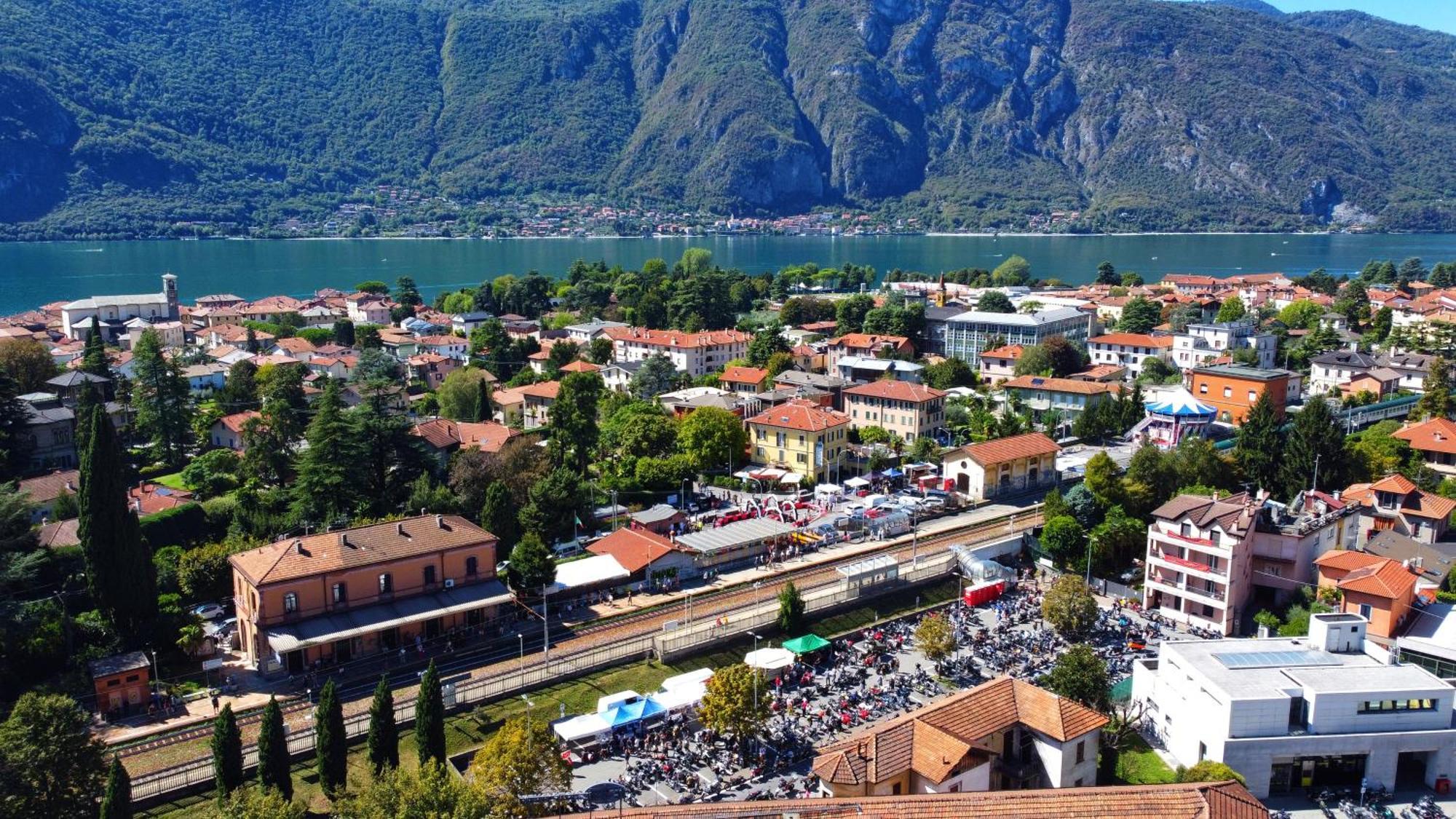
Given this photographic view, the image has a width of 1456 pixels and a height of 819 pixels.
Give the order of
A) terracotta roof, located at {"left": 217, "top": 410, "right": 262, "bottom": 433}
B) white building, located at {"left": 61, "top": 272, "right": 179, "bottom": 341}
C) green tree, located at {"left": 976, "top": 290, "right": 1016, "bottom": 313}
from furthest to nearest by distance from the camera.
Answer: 1. green tree, located at {"left": 976, "top": 290, "right": 1016, "bottom": 313}
2. white building, located at {"left": 61, "top": 272, "right": 179, "bottom": 341}
3. terracotta roof, located at {"left": 217, "top": 410, "right": 262, "bottom": 433}

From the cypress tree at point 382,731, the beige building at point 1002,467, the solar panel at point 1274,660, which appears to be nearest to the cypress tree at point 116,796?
the cypress tree at point 382,731

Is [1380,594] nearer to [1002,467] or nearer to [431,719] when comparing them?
[1002,467]

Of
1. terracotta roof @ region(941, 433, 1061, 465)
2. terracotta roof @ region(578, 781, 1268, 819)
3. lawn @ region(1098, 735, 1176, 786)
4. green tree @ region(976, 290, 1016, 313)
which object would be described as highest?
green tree @ region(976, 290, 1016, 313)

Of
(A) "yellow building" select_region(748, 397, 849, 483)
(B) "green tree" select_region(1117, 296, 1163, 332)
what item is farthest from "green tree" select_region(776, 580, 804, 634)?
(B) "green tree" select_region(1117, 296, 1163, 332)

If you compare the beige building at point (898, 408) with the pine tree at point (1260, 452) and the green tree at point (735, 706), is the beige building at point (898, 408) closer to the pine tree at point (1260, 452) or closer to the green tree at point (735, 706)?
the pine tree at point (1260, 452)

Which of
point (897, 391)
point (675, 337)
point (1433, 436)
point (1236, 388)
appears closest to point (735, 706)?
point (897, 391)

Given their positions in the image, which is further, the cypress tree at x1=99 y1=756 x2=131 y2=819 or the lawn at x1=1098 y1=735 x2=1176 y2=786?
the lawn at x1=1098 y1=735 x2=1176 y2=786

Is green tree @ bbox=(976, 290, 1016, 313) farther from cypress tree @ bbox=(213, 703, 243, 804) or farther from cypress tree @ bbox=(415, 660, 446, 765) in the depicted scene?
cypress tree @ bbox=(213, 703, 243, 804)
